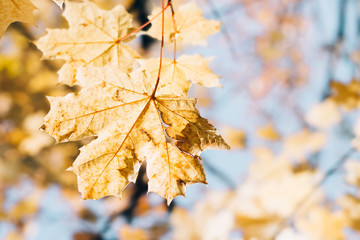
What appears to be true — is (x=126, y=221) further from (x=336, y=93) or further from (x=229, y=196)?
(x=336, y=93)

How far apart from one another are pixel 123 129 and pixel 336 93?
75.3 inches

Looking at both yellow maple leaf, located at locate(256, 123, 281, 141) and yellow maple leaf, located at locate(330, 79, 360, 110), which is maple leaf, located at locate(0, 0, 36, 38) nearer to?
yellow maple leaf, located at locate(330, 79, 360, 110)

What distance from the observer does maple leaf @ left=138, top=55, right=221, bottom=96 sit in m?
0.79

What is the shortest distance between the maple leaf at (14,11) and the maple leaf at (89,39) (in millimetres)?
130

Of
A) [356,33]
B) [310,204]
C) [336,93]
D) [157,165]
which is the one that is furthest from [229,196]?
[356,33]

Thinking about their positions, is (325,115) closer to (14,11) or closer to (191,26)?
(191,26)

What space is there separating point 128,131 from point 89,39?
37cm

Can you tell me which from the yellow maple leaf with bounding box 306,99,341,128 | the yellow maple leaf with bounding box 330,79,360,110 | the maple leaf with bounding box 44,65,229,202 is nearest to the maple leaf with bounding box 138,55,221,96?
the maple leaf with bounding box 44,65,229,202

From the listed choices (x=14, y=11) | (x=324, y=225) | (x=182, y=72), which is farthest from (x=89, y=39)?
(x=324, y=225)

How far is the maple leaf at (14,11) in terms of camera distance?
2.26ft

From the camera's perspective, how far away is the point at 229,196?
2914 mm

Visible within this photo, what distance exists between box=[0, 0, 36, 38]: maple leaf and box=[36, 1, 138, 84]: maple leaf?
0.43 feet

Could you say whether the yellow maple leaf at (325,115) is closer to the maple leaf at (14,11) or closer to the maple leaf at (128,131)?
the maple leaf at (128,131)

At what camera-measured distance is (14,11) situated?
70 centimetres
